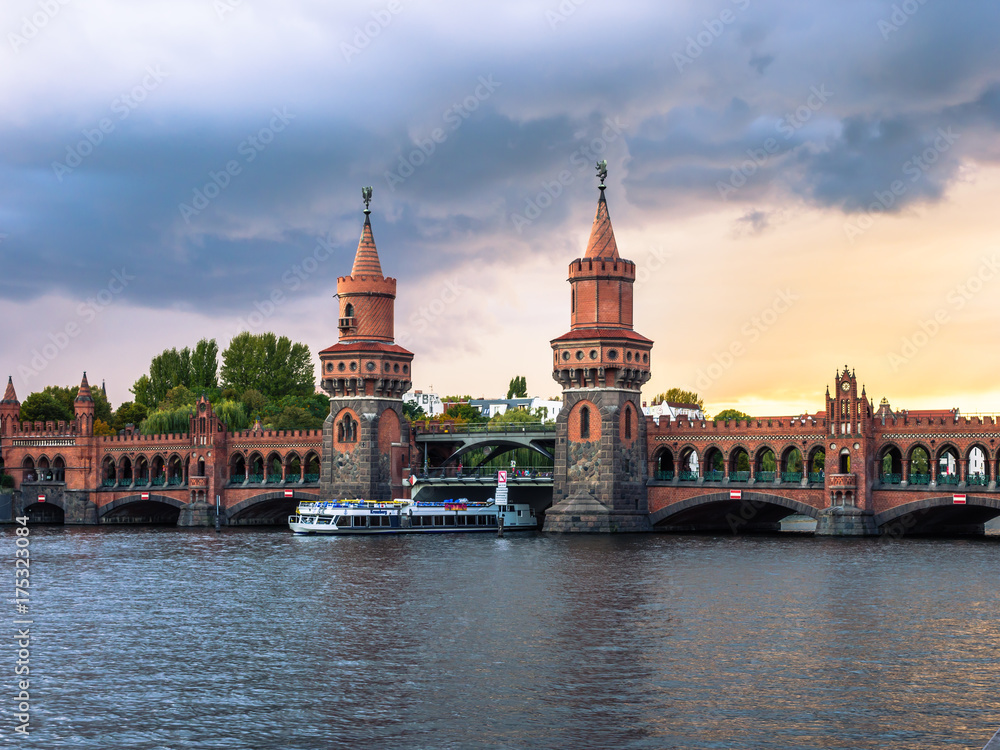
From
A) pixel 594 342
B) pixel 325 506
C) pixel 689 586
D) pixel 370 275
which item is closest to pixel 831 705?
pixel 689 586

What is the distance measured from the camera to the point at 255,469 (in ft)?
399

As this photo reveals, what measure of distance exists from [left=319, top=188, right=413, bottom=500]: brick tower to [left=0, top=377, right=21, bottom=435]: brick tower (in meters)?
41.8

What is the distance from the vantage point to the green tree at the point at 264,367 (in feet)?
502

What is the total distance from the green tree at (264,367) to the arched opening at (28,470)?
32.8 meters

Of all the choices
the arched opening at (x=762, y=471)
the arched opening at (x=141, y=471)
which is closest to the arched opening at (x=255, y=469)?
the arched opening at (x=141, y=471)

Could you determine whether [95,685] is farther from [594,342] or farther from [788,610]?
[594,342]

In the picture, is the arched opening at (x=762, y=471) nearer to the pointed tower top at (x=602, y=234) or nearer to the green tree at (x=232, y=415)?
the pointed tower top at (x=602, y=234)

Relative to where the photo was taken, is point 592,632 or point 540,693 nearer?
point 540,693

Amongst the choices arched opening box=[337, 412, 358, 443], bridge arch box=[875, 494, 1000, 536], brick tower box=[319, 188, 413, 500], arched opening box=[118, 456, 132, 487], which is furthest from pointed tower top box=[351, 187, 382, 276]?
bridge arch box=[875, 494, 1000, 536]

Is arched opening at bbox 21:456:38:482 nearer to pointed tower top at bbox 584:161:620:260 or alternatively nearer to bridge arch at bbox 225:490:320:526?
bridge arch at bbox 225:490:320:526

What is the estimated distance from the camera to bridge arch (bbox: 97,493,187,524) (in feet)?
379

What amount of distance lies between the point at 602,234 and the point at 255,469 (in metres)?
47.6

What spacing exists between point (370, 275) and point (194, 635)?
2397 inches

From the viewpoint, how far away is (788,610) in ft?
159
